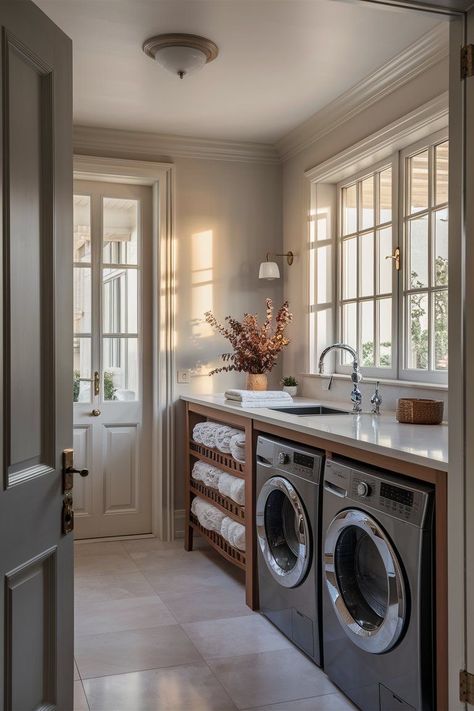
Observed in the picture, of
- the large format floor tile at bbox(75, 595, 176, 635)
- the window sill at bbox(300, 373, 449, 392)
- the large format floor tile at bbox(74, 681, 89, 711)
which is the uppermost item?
the window sill at bbox(300, 373, 449, 392)

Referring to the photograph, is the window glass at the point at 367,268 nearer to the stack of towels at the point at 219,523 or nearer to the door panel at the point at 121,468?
the stack of towels at the point at 219,523

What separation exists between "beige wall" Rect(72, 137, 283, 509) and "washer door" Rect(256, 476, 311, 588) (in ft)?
4.98

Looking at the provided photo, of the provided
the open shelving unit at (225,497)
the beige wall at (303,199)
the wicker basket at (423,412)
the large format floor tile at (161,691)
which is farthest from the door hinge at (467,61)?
the large format floor tile at (161,691)

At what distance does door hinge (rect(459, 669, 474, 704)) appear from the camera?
1886 millimetres

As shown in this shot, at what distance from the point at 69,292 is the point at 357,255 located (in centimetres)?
246

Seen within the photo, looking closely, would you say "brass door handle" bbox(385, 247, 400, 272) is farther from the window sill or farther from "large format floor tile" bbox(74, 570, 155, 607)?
"large format floor tile" bbox(74, 570, 155, 607)

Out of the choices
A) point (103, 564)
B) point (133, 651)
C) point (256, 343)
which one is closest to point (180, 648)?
point (133, 651)

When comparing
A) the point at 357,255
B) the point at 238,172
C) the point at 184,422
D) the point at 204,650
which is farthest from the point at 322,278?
the point at 204,650

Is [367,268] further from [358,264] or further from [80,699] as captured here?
[80,699]

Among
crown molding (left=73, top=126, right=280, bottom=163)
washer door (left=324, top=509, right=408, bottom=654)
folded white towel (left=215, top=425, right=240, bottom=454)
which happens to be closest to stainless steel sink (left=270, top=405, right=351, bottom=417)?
folded white towel (left=215, top=425, right=240, bottom=454)

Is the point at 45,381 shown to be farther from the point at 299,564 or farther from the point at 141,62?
the point at 141,62

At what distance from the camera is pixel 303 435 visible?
2.86 m

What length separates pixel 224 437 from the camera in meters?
3.70

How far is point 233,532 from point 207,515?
406 millimetres
